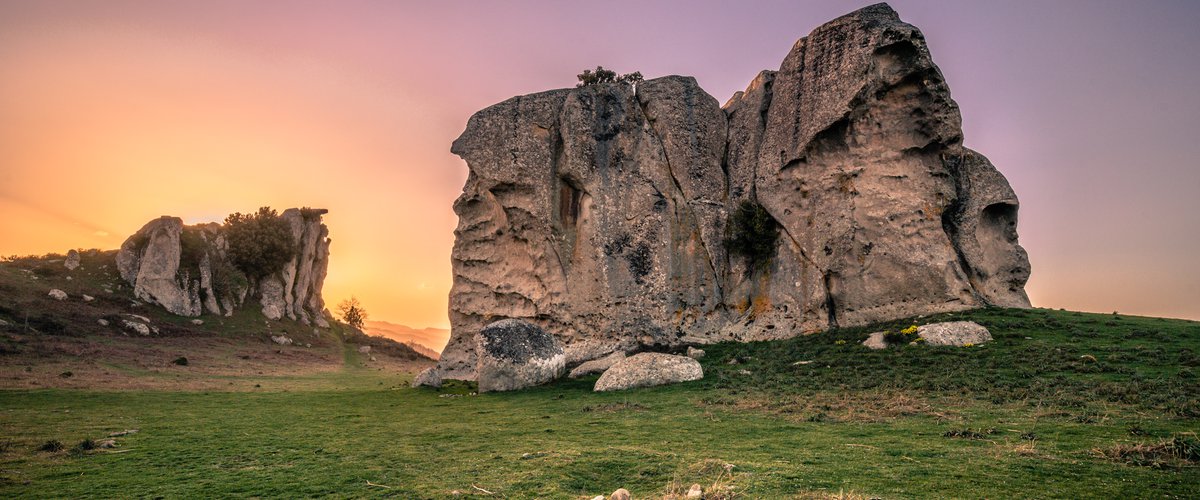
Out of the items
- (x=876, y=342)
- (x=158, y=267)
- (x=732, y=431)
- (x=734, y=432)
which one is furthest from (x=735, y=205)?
(x=158, y=267)

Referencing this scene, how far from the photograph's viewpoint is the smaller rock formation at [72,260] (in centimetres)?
4953

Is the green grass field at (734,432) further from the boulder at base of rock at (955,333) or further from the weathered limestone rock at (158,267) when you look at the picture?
the weathered limestone rock at (158,267)

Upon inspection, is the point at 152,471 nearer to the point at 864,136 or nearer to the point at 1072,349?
the point at 1072,349

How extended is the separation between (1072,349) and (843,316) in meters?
9.59

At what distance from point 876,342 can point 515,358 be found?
1432 cm

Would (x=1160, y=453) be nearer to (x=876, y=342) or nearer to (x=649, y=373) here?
(x=876, y=342)

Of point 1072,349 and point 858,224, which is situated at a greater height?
point 858,224

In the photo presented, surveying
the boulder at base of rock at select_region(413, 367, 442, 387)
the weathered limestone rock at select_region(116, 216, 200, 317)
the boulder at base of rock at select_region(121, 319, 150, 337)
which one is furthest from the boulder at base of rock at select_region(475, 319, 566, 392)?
the weathered limestone rock at select_region(116, 216, 200, 317)

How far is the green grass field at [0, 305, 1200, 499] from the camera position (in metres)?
8.46

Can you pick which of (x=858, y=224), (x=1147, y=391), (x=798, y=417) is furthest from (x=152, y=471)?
(x=858, y=224)

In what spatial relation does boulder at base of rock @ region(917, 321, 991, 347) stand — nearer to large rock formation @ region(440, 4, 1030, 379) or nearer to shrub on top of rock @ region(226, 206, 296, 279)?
large rock formation @ region(440, 4, 1030, 379)

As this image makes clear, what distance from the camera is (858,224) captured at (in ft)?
90.5

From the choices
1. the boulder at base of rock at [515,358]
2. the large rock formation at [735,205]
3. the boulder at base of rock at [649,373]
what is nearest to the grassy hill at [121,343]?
the boulder at base of rock at [515,358]

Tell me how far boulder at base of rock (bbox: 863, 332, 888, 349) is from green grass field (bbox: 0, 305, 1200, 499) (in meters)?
0.80
